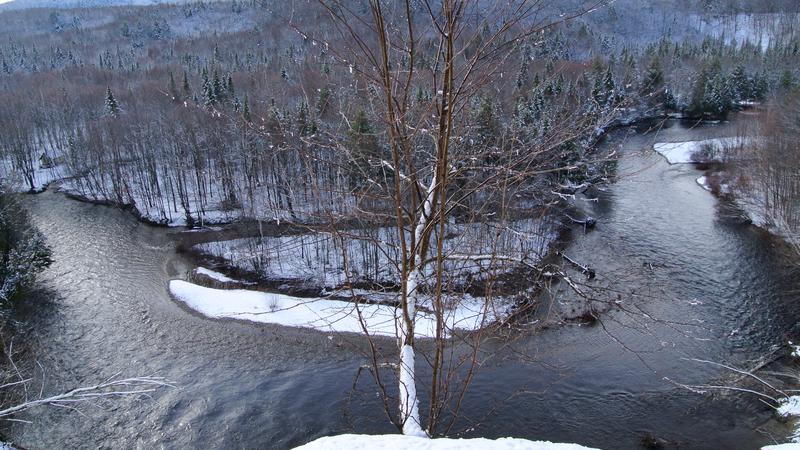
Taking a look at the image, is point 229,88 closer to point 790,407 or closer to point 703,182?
point 703,182

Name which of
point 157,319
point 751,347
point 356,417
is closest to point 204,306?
point 157,319

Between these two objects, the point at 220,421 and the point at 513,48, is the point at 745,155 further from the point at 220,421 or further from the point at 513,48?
the point at 513,48

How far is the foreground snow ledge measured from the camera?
4.02 metres

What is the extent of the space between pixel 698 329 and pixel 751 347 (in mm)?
1399

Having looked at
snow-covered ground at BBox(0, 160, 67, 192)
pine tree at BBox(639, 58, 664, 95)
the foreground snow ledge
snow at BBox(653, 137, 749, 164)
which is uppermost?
pine tree at BBox(639, 58, 664, 95)

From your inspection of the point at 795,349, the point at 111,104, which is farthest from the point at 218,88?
the point at 795,349

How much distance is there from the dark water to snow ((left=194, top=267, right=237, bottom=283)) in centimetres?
88

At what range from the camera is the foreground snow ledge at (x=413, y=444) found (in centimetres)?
402

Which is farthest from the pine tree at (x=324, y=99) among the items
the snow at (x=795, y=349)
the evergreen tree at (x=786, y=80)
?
the evergreen tree at (x=786, y=80)

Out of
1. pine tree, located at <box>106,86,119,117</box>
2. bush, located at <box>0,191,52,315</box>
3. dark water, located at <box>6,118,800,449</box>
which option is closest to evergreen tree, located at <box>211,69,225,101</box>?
pine tree, located at <box>106,86,119,117</box>

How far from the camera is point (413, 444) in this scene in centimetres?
403

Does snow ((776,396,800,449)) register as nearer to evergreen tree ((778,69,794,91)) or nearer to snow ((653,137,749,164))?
snow ((653,137,749,164))

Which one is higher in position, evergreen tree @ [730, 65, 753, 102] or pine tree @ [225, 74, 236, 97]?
pine tree @ [225, 74, 236, 97]

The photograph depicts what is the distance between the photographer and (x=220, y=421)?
42.8ft
